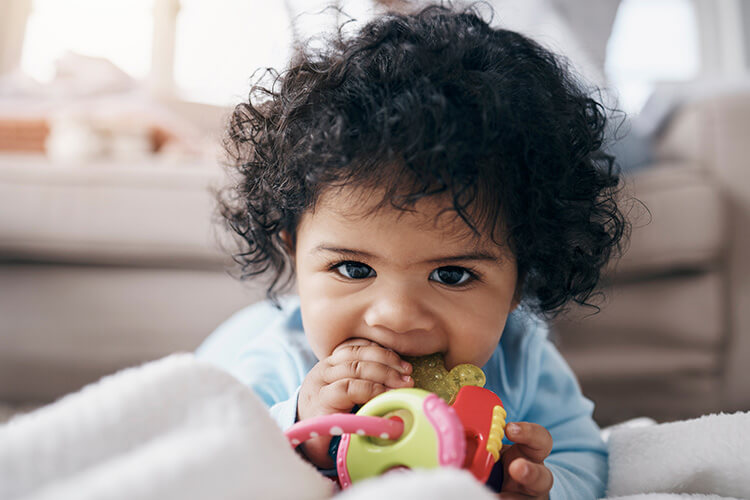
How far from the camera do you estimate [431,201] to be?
566mm

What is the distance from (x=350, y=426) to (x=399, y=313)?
0.40ft

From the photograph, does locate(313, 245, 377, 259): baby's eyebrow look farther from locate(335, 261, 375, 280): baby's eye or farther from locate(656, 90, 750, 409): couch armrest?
locate(656, 90, 750, 409): couch armrest

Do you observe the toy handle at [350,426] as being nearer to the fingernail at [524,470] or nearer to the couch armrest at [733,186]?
the fingernail at [524,470]

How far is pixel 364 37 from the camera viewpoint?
680 millimetres

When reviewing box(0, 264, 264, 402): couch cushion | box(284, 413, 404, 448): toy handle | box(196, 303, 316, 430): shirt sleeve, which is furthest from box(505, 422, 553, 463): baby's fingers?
box(0, 264, 264, 402): couch cushion

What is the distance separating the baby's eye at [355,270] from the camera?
601 millimetres

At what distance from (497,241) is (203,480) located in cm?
37

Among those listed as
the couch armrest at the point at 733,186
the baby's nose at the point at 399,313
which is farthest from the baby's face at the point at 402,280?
the couch armrest at the point at 733,186

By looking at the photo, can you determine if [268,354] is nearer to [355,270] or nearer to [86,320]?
[355,270]

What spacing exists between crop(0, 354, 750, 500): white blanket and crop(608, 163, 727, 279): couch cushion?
844mm

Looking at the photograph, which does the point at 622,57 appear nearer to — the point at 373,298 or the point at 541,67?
the point at 541,67

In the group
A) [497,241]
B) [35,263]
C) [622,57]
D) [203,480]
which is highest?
[622,57]

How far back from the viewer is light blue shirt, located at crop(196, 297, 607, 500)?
719 mm

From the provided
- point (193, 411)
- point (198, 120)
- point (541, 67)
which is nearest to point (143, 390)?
point (193, 411)
